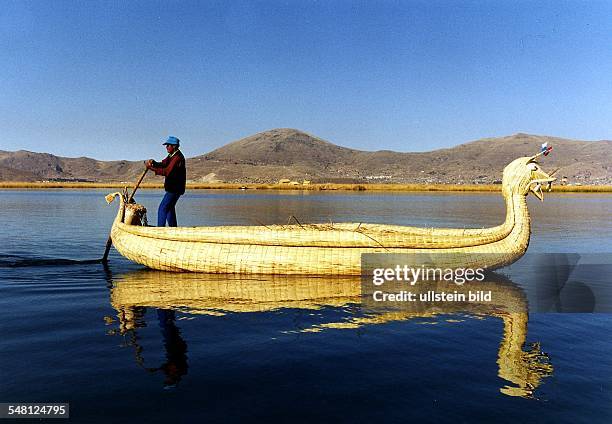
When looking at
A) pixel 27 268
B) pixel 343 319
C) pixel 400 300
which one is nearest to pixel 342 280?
pixel 400 300

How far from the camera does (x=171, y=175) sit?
1294cm

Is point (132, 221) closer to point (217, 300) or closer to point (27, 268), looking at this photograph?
point (27, 268)

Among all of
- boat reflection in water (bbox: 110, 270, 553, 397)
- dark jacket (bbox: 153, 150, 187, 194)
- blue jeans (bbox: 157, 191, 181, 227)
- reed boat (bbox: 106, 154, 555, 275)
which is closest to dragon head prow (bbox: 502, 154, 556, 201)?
reed boat (bbox: 106, 154, 555, 275)

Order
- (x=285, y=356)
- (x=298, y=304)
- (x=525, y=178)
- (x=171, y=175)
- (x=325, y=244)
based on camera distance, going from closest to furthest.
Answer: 1. (x=285, y=356)
2. (x=298, y=304)
3. (x=325, y=244)
4. (x=525, y=178)
5. (x=171, y=175)

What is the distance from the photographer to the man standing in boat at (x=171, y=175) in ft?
42.3

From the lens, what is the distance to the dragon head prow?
39.8ft

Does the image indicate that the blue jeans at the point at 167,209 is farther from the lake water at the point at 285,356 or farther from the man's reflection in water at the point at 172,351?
the man's reflection in water at the point at 172,351

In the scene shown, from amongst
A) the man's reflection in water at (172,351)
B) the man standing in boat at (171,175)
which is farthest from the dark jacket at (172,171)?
the man's reflection in water at (172,351)

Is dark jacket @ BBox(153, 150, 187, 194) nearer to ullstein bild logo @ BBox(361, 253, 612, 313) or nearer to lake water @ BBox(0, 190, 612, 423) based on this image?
lake water @ BBox(0, 190, 612, 423)

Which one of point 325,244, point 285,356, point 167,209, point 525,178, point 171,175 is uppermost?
point 171,175

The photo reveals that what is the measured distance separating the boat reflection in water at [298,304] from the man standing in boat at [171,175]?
173cm

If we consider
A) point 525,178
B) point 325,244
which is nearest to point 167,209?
point 325,244

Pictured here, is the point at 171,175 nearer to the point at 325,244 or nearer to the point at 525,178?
the point at 325,244

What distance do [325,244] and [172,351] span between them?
5.72 meters
